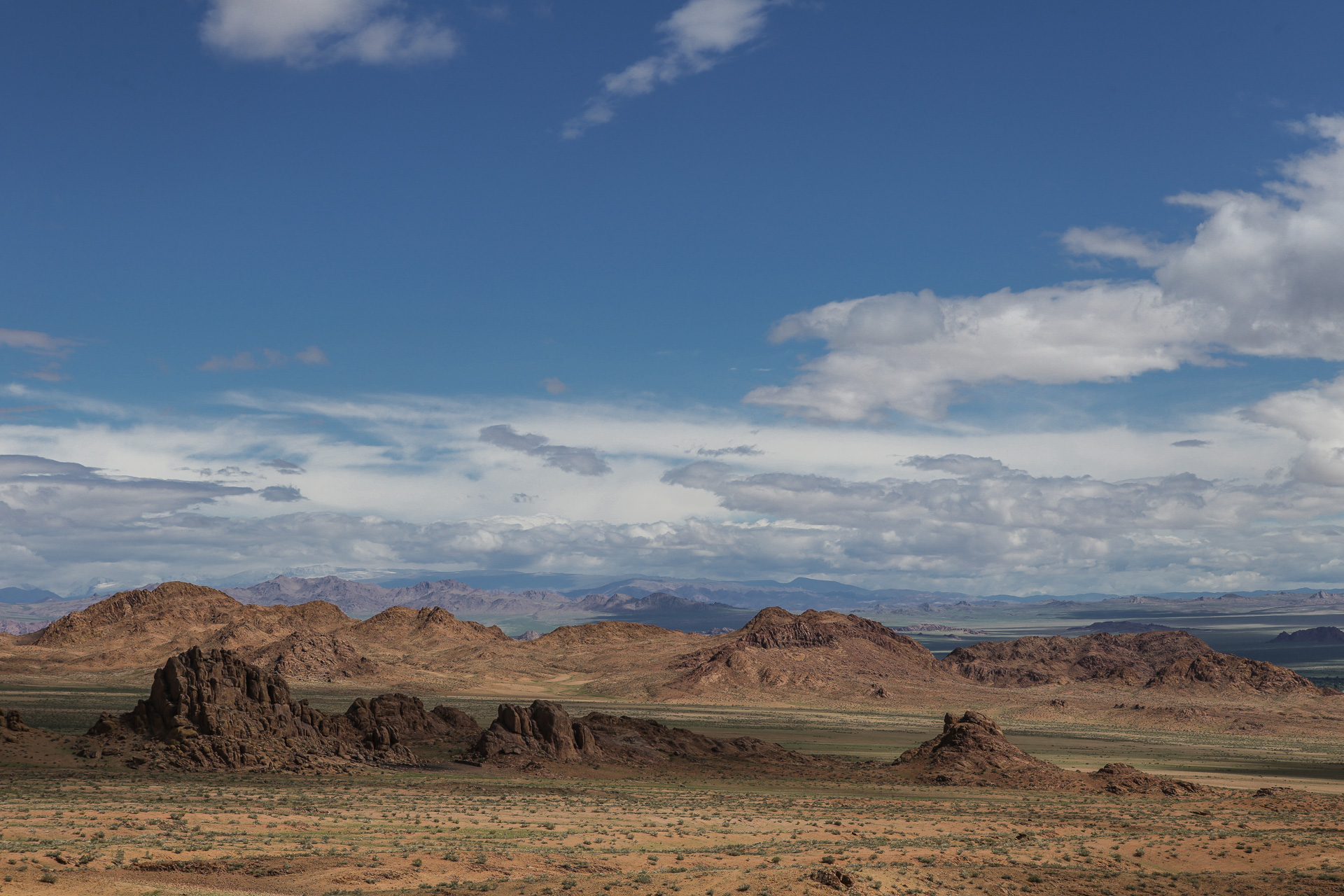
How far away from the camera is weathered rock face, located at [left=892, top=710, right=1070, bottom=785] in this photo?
72438mm

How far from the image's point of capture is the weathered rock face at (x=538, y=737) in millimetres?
73062

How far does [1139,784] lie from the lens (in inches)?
2731

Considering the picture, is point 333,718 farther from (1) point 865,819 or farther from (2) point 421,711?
(1) point 865,819

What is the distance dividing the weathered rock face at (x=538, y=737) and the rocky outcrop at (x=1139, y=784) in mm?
34046

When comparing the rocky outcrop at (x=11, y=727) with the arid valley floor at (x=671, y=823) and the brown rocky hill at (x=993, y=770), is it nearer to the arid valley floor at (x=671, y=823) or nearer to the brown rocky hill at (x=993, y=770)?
the arid valley floor at (x=671, y=823)

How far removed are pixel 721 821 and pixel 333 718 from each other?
3835 centimetres

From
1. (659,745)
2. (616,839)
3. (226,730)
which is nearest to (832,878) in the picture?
(616,839)

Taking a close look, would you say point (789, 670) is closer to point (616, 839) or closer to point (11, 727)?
point (11, 727)

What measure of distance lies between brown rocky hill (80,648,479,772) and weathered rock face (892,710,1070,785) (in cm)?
3556

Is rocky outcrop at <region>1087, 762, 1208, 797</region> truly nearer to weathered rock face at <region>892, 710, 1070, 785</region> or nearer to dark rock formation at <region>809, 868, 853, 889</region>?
weathered rock face at <region>892, 710, 1070, 785</region>

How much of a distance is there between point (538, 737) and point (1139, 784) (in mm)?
39993

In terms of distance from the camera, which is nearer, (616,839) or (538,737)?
(616,839)

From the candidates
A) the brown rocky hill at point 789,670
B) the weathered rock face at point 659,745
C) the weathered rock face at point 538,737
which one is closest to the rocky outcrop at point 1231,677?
the brown rocky hill at point 789,670

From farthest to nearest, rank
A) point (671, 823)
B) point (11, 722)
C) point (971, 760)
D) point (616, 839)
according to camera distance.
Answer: point (971, 760) → point (11, 722) → point (671, 823) → point (616, 839)
